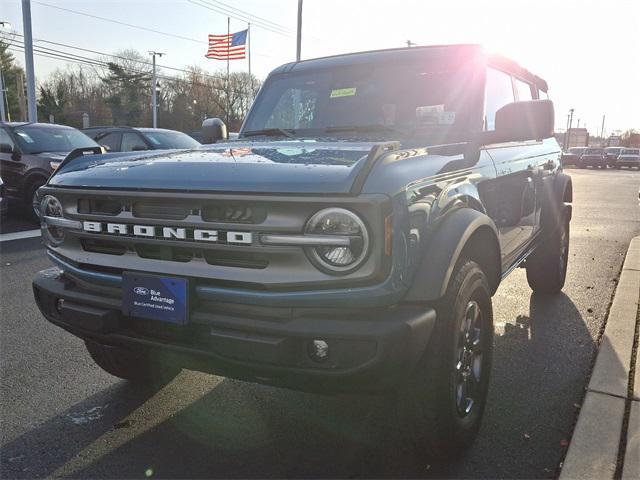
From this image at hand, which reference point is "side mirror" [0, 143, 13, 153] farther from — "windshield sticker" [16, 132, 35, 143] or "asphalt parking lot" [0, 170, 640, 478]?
"asphalt parking lot" [0, 170, 640, 478]

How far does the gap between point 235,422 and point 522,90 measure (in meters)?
3.36

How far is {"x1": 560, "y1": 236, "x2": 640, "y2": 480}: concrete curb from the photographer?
8.14 ft

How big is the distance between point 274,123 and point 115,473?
2.38m

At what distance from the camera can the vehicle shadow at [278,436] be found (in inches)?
97.4

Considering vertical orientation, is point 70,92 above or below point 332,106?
above

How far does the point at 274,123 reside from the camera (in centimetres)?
380

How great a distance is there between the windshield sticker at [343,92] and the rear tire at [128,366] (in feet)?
6.65

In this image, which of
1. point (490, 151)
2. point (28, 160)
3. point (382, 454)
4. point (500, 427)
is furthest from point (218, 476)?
point (28, 160)

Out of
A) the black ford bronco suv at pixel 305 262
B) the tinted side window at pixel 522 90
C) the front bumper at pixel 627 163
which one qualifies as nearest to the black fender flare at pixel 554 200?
the tinted side window at pixel 522 90

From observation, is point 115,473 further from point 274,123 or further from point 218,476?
point 274,123

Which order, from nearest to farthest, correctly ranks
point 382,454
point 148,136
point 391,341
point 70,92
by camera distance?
point 391,341
point 382,454
point 148,136
point 70,92

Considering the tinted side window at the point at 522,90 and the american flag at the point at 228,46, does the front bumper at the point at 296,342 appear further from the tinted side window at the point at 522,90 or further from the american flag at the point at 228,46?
the american flag at the point at 228,46

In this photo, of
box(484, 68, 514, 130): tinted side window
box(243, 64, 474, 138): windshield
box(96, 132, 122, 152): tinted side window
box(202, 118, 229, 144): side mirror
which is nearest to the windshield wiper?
box(243, 64, 474, 138): windshield

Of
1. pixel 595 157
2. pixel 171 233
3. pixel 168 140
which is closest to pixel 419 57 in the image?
pixel 171 233
